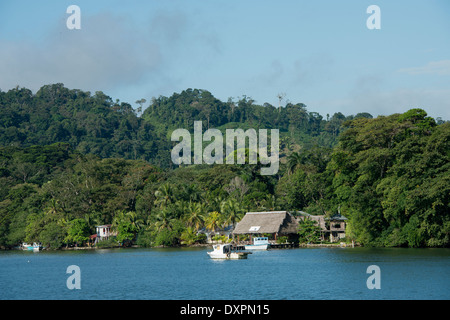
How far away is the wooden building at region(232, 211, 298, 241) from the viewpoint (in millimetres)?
59250

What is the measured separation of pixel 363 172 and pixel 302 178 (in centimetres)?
1670

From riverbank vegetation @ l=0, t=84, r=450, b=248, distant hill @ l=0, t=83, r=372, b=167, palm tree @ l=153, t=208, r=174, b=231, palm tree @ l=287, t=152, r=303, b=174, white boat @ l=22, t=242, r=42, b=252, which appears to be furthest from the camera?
distant hill @ l=0, t=83, r=372, b=167

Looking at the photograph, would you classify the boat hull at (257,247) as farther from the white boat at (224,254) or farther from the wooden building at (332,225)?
the white boat at (224,254)

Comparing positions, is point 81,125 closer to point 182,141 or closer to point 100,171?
point 182,141

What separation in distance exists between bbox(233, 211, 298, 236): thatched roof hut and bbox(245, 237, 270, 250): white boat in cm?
73

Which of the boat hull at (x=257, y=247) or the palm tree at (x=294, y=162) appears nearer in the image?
the boat hull at (x=257, y=247)

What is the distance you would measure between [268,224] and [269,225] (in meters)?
0.20

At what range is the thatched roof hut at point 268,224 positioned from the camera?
59.2m

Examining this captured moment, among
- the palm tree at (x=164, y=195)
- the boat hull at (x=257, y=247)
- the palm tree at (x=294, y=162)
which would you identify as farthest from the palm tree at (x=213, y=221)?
the palm tree at (x=294, y=162)

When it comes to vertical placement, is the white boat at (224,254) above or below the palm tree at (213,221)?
below

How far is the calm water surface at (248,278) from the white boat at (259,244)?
36.9ft

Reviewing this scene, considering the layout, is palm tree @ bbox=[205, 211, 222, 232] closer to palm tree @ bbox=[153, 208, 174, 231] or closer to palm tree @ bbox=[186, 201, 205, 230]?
palm tree @ bbox=[186, 201, 205, 230]

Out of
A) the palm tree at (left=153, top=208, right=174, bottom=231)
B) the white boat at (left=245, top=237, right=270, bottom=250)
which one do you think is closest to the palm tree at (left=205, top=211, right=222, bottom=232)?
the palm tree at (left=153, top=208, right=174, bottom=231)
